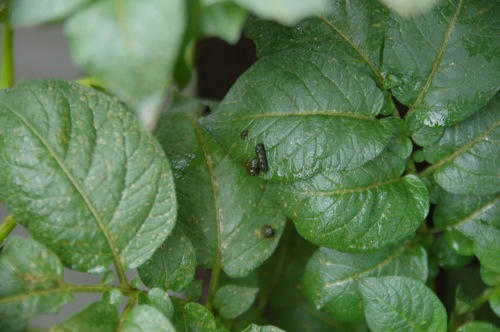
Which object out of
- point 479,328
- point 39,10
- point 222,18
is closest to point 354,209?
point 479,328

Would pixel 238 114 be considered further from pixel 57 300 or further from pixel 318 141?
pixel 57 300

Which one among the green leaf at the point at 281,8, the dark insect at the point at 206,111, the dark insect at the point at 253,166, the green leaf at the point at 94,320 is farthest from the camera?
the dark insect at the point at 206,111

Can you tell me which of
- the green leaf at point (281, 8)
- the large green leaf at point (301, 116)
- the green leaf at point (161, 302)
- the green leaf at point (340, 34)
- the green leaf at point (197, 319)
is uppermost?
the green leaf at point (281, 8)

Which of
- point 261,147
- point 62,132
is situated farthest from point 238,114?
point 62,132

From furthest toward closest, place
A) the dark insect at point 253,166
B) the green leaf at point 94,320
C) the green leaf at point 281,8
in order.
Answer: the dark insect at point 253,166 → the green leaf at point 94,320 → the green leaf at point 281,8

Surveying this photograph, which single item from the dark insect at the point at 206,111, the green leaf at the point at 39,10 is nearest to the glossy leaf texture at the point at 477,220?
the dark insect at the point at 206,111

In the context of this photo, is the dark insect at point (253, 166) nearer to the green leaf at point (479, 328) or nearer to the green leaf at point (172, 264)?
the green leaf at point (172, 264)

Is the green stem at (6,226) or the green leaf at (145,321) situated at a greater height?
the green stem at (6,226)

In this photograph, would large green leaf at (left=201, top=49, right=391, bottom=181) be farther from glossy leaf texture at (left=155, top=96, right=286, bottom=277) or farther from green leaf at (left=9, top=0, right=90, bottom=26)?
green leaf at (left=9, top=0, right=90, bottom=26)
